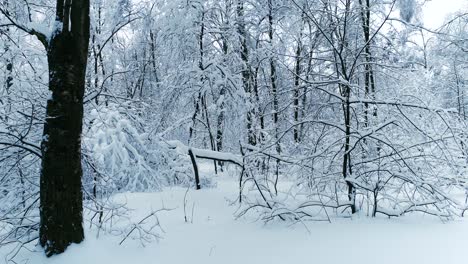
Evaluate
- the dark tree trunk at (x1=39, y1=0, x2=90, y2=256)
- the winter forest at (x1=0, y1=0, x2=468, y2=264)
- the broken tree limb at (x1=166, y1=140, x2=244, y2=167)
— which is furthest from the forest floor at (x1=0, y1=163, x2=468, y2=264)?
the broken tree limb at (x1=166, y1=140, x2=244, y2=167)

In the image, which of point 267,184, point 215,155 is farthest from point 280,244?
point 215,155

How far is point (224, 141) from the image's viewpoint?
14930 millimetres

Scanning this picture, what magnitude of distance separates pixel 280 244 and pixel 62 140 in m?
2.45

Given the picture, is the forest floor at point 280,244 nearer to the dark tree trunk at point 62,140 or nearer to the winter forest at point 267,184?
the winter forest at point 267,184

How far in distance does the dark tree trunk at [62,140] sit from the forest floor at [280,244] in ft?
0.74

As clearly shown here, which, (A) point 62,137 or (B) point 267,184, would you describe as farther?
(B) point 267,184

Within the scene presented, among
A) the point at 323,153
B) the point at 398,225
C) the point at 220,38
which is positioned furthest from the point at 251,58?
the point at 398,225

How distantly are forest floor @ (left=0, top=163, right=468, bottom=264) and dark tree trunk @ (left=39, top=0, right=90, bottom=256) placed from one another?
23 cm

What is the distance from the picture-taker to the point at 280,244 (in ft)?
12.7

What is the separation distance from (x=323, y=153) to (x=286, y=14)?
8.51 metres

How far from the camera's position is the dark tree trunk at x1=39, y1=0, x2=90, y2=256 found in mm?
3596

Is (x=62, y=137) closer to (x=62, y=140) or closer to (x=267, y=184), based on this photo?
(x=62, y=140)

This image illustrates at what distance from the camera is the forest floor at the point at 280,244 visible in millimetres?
3467

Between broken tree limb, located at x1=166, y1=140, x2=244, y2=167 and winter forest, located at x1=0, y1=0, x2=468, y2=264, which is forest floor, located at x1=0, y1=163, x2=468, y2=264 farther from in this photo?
broken tree limb, located at x1=166, y1=140, x2=244, y2=167
